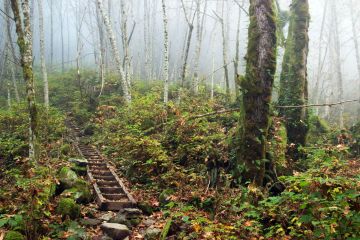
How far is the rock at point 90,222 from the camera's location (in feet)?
20.7

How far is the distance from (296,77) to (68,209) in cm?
874

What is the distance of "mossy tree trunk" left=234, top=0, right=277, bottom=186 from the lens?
7121mm

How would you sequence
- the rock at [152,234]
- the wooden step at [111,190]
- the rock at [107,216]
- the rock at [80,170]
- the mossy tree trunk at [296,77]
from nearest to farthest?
1. the rock at [152,234]
2. the rock at [107,216]
3. the wooden step at [111,190]
4. the rock at [80,170]
5. the mossy tree trunk at [296,77]

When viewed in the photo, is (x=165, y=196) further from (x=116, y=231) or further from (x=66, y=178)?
(x=66, y=178)

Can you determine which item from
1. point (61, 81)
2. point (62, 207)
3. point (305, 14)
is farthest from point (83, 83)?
point (62, 207)

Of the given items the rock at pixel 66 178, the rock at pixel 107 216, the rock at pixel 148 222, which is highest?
the rock at pixel 66 178

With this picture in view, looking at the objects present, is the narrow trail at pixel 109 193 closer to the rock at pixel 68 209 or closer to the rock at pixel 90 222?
the rock at pixel 90 222

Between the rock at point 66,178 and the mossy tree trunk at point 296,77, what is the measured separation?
669 cm

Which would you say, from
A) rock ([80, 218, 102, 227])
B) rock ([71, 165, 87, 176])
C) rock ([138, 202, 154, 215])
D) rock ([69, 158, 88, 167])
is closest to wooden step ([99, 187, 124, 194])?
rock ([138, 202, 154, 215])

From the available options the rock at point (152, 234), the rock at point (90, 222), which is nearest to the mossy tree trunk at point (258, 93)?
the rock at point (152, 234)

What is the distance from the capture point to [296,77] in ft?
36.6

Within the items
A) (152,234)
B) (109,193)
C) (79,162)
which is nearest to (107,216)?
(109,193)

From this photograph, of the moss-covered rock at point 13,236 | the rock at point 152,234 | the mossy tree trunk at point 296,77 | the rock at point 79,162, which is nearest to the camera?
the moss-covered rock at point 13,236

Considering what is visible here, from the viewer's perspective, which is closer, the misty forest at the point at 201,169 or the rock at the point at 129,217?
the misty forest at the point at 201,169
